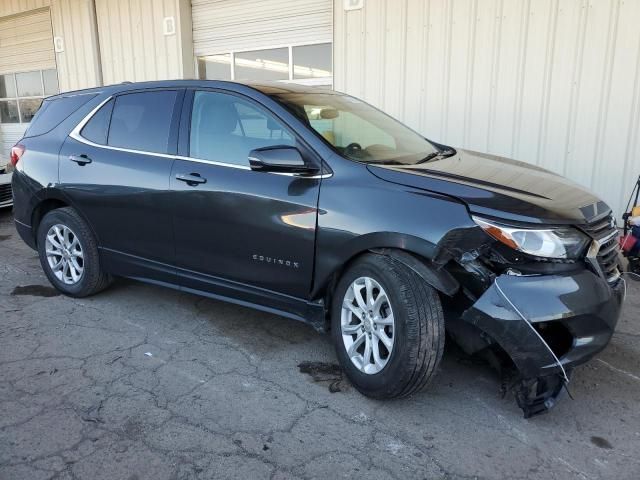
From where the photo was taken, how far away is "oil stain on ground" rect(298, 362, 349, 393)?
3076 millimetres

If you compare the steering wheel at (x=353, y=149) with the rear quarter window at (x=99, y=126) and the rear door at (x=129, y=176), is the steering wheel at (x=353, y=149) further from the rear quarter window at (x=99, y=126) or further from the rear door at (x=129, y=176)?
the rear quarter window at (x=99, y=126)

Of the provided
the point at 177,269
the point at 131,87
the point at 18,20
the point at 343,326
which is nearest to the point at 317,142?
the point at 343,326

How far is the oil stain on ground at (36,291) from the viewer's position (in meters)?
4.60

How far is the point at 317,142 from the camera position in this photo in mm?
3111

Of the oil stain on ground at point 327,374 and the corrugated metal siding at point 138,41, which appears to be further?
the corrugated metal siding at point 138,41

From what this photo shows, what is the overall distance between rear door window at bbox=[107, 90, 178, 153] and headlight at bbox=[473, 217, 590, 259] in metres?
2.29

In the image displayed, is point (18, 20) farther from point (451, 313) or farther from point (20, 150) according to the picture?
point (451, 313)

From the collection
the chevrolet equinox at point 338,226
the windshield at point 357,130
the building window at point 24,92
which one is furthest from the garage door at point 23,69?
the windshield at point 357,130

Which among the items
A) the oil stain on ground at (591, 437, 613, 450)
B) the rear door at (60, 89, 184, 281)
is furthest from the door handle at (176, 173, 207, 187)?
the oil stain on ground at (591, 437, 613, 450)

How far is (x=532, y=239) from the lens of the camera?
8.30 ft

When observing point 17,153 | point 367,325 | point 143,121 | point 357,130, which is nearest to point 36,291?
point 17,153

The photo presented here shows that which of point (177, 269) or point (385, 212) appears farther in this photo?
point (177, 269)

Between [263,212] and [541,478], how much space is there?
1.97 metres

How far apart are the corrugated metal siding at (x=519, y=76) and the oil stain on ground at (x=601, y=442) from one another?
13.1ft
